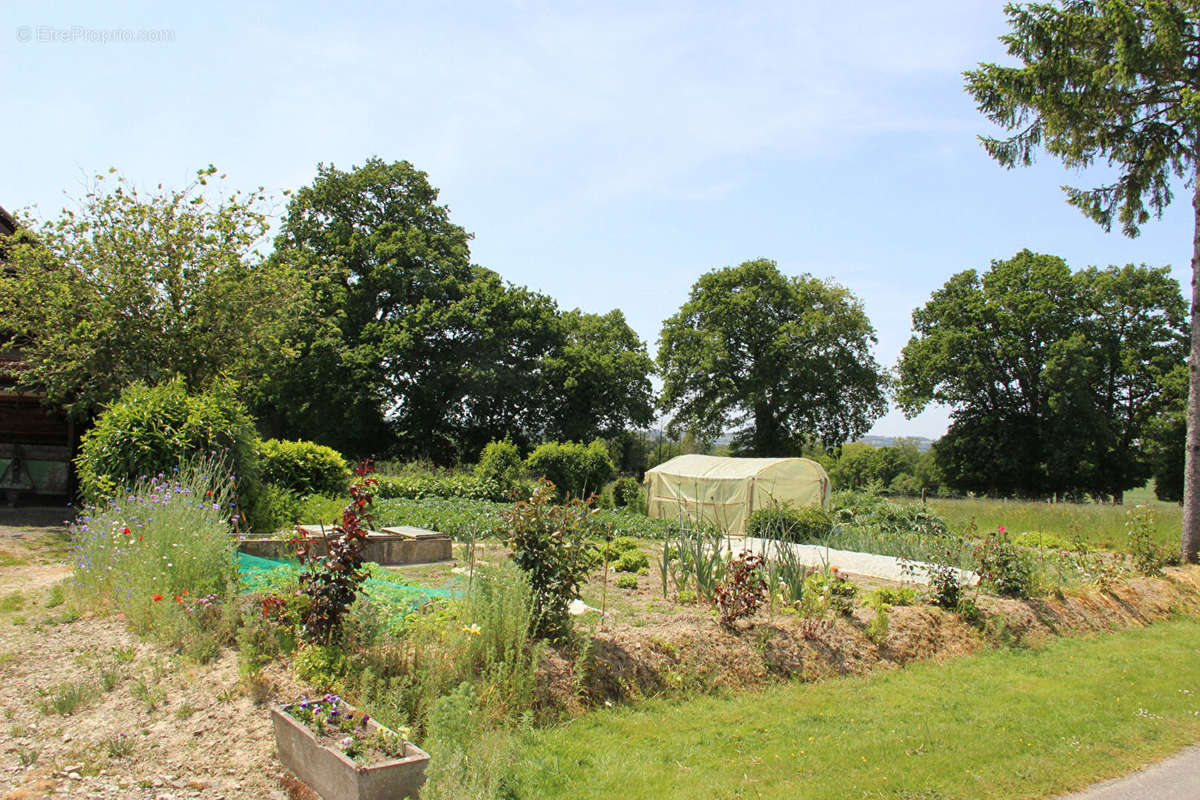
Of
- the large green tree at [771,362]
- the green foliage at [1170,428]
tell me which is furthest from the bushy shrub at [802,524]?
the green foliage at [1170,428]

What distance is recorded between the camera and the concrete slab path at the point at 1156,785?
4102 millimetres

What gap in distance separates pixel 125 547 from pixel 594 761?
14.9ft

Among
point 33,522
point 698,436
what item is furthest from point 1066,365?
point 33,522

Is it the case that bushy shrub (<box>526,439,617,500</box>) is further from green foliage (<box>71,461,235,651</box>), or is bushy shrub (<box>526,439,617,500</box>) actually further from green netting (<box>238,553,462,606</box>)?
green foliage (<box>71,461,235,651</box>)

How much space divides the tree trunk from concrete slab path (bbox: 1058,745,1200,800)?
372 inches

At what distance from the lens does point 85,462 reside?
31.8ft

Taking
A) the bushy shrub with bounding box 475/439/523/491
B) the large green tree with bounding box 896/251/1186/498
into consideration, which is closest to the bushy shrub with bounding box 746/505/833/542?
the bushy shrub with bounding box 475/439/523/491

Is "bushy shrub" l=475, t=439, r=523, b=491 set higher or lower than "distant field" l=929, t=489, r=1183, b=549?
higher

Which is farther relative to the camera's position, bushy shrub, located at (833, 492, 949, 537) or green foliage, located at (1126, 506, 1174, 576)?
bushy shrub, located at (833, 492, 949, 537)

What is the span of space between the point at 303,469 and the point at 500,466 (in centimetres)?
717

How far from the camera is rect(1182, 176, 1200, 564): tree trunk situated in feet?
39.8

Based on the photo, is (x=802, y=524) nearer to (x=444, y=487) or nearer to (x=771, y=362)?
(x=444, y=487)

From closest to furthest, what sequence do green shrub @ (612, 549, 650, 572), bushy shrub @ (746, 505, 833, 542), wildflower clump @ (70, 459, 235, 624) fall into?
1. wildflower clump @ (70, 459, 235, 624)
2. green shrub @ (612, 549, 650, 572)
3. bushy shrub @ (746, 505, 833, 542)

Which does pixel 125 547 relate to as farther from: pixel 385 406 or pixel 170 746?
pixel 385 406
